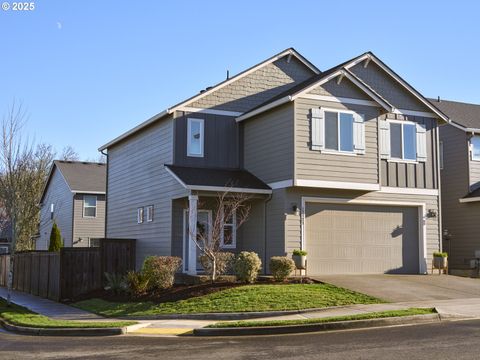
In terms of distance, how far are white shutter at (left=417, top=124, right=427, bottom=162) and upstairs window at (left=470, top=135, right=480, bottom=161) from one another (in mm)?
4016

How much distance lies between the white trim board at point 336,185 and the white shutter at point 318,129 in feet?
3.88

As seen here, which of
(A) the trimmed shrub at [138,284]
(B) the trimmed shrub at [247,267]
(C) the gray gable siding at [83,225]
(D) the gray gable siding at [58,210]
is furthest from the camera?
(D) the gray gable siding at [58,210]

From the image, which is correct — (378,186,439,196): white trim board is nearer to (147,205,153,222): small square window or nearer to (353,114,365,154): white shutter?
(353,114,365,154): white shutter

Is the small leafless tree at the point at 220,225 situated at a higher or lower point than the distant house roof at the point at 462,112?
lower

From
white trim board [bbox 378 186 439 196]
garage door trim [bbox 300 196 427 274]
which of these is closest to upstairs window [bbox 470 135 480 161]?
white trim board [bbox 378 186 439 196]

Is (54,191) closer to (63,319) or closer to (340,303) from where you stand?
(63,319)

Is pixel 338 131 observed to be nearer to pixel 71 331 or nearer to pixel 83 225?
pixel 71 331

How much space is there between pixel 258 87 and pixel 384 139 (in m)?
5.61

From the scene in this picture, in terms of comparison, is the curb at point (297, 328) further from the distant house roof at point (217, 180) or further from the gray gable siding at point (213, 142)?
the gray gable siding at point (213, 142)

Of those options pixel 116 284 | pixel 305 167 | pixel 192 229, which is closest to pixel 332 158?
pixel 305 167

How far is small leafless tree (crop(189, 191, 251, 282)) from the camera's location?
19.0m

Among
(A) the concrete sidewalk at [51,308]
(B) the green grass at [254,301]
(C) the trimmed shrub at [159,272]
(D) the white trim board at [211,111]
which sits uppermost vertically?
(D) the white trim board at [211,111]

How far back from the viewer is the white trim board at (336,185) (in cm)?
2047

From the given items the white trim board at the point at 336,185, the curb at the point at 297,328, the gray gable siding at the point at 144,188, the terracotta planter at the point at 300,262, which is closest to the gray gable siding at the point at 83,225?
the gray gable siding at the point at 144,188
